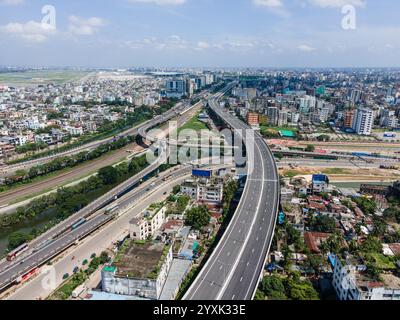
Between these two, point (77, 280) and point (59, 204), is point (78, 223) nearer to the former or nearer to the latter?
point (59, 204)

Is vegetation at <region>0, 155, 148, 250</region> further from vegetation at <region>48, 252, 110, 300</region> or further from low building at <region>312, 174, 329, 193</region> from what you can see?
low building at <region>312, 174, 329, 193</region>

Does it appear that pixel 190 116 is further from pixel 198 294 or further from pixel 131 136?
pixel 198 294

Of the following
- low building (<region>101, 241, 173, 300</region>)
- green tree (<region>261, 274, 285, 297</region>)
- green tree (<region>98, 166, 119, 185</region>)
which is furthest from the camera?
green tree (<region>98, 166, 119, 185</region>)

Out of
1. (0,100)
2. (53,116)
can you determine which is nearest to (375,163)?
(53,116)

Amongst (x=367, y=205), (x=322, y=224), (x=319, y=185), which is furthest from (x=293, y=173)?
(x=322, y=224)

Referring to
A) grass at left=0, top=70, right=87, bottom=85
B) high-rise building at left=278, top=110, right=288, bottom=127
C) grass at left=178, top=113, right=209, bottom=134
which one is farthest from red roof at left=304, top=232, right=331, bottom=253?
grass at left=0, top=70, right=87, bottom=85

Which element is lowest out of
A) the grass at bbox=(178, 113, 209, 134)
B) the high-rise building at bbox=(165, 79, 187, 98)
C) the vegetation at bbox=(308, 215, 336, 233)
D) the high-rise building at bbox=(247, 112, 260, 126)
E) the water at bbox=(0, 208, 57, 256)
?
the water at bbox=(0, 208, 57, 256)
